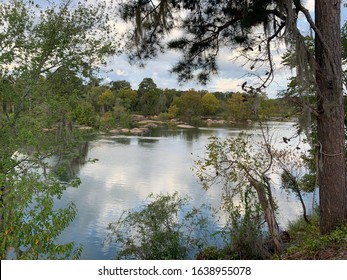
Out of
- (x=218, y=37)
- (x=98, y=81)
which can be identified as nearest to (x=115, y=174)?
(x=98, y=81)

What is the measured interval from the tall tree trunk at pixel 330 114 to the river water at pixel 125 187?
3.35 ft

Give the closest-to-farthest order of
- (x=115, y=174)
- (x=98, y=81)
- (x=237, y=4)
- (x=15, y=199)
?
(x=15, y=199) < (x=237, y=4) < (x=98, y=81) < (x=115, y=174)

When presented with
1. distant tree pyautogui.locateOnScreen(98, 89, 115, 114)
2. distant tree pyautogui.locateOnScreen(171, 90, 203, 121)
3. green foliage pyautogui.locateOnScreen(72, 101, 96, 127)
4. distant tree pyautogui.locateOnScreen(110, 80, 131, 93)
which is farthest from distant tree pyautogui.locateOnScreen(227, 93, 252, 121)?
distant tree pyautogui.locateOnScreen(171, 90, 203, 121)

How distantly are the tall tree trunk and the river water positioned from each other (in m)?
1.02

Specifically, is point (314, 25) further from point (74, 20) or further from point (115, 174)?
point (115, 174)

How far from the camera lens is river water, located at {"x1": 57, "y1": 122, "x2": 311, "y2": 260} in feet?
24.8

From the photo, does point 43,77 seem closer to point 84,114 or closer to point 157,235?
point 84,114

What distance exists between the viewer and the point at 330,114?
363 cm

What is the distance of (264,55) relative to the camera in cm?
393

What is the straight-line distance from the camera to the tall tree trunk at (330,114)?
360 centimetres

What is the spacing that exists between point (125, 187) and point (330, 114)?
8339 millimetres

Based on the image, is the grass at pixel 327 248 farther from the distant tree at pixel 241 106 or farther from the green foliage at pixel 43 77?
the green foliage at pixel 43 77

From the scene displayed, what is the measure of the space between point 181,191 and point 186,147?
869 centimetres

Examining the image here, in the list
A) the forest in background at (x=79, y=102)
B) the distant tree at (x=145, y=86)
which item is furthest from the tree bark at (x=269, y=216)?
the distant tree at (x=145, y=86)
